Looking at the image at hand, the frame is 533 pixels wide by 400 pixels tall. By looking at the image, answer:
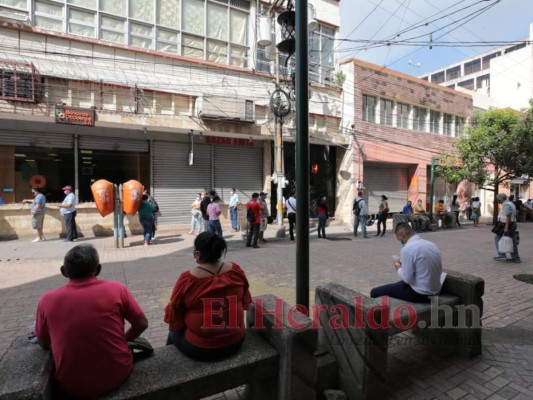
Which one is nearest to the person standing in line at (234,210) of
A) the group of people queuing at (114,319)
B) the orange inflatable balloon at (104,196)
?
the orange inflatable balloon at (104,196)

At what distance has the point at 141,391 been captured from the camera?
193cm

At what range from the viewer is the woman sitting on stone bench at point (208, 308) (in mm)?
2266

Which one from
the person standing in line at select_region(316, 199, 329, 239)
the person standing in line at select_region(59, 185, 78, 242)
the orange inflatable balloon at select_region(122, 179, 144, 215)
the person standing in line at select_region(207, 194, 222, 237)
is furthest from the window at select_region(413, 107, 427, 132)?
the person standing in line at select_region(59, 185, 78, 242)

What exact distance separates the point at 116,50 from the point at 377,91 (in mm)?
12042

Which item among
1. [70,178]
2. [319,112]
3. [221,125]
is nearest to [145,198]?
[70,178]

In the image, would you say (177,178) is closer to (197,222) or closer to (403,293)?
(197,222)

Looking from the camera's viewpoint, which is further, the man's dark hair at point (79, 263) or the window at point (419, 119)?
the window at point (419, 119)

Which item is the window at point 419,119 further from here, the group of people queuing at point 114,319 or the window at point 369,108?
the group of people queuing at point 114,319

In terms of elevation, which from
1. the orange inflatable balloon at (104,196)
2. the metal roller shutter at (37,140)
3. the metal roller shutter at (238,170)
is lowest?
the orange inflatable balloon at (104,196)

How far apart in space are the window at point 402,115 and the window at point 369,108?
1818mm

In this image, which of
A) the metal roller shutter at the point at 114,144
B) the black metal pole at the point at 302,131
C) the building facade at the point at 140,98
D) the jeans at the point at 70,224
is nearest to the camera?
the black metal pole at the point at 302,131

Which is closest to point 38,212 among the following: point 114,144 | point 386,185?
point 114,144

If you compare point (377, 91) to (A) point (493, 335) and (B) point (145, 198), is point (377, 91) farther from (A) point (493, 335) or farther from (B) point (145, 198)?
(A) point (493, 335)

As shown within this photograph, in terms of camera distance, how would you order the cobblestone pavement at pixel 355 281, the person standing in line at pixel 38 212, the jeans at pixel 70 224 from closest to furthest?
the cobblestone pavement at pixel 355 281, the person standing in line at pixel 38 212, the jeans at pixel 70 224
